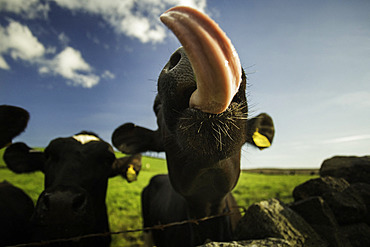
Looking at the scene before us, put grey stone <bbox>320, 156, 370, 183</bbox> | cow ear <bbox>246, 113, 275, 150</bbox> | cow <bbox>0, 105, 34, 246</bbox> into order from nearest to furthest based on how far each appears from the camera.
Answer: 1. cow ear <bbox>246, 113, 275, 150</bbox>
2. cow <bbox>0, 105, 34, 246</bbox>
3. grey stone <bbox>320, 156, 370, 183</bbox>

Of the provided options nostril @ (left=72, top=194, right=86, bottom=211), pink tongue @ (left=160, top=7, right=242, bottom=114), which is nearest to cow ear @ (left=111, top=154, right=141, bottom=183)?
nostril @ (left=72, top=194, right=86, bottom=211)

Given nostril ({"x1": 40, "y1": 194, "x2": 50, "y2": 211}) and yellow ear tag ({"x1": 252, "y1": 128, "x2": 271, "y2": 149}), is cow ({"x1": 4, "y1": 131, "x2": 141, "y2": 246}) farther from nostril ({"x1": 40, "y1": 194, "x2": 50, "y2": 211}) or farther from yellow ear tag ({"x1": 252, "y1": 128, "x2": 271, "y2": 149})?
yellow ear tag ({"x1": 252, "y1": 128, "x2": 271, "y2": 149})

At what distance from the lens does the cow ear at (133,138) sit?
3500 millimetres

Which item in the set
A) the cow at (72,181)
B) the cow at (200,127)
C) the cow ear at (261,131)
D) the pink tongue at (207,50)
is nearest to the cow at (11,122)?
the cow at (72,181)

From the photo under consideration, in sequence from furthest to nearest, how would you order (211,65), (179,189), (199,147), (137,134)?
(137,134) < (179,189) < (199,147) < (211,65)

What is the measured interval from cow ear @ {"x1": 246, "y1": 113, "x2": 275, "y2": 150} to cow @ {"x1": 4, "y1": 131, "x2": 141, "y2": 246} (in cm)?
262

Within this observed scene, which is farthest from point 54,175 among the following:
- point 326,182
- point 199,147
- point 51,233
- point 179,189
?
point 326,182

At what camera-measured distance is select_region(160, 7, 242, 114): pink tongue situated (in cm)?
110

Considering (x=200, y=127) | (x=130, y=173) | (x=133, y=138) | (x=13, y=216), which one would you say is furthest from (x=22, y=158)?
(x=200, y=127)

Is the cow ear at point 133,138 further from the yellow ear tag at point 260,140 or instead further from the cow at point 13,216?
the cow at point 13,216

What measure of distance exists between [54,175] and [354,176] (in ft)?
18.2

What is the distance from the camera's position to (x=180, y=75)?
1.62 metres

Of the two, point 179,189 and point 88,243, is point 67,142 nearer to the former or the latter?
point 88,243

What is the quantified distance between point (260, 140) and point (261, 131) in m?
0.20
